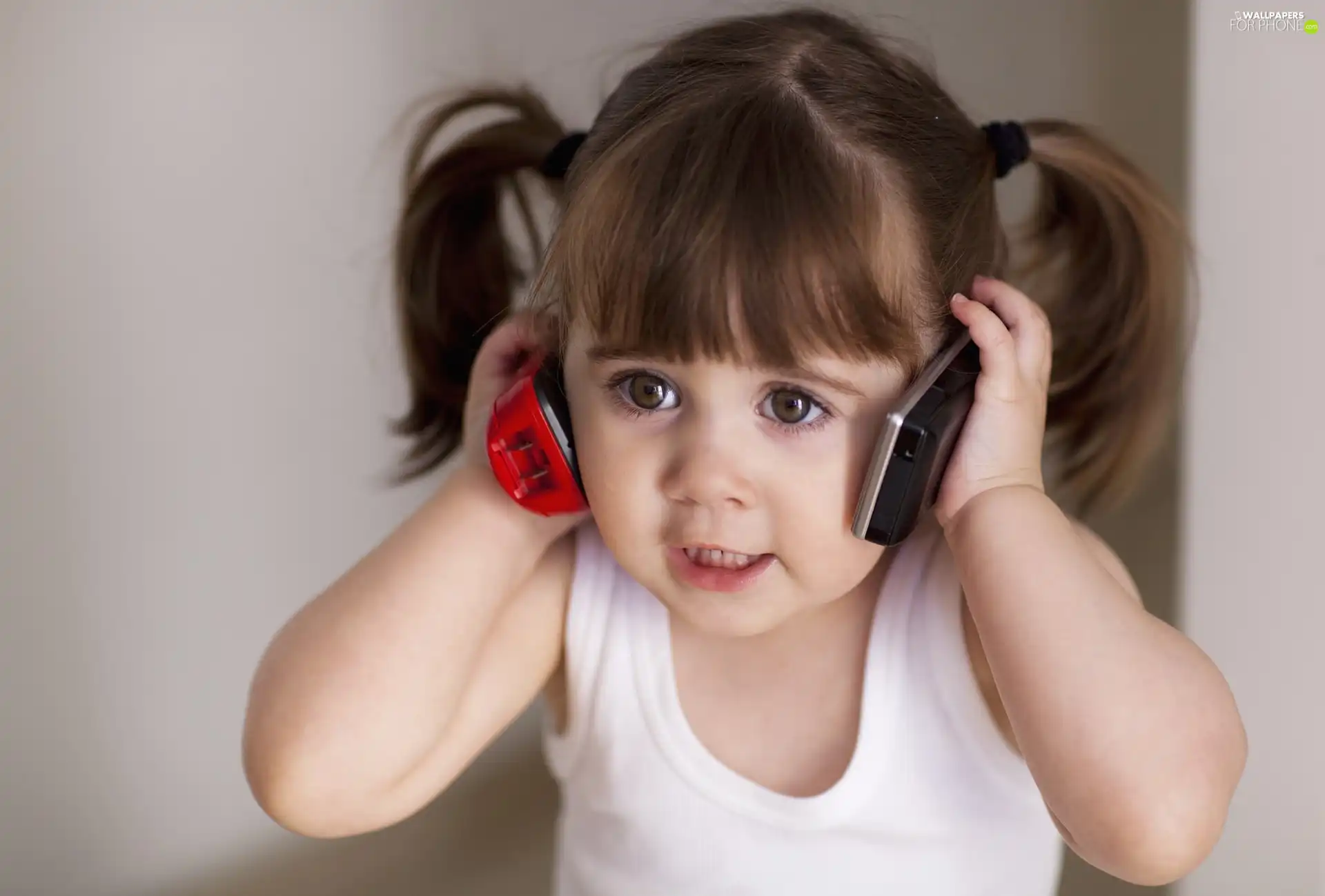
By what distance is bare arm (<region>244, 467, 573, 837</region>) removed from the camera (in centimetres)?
72

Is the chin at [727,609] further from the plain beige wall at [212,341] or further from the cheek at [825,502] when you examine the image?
the plain beige wall at [212,341]

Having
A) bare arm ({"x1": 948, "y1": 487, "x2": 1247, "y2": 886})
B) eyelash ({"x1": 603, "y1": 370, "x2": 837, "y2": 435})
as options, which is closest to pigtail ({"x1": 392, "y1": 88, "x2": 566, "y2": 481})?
eyelash ({"x1": 603, "y1": 370, "x2": 837, "y2": 435})

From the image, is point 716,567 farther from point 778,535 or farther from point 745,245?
point 745,245

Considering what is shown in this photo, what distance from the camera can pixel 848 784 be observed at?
760mm

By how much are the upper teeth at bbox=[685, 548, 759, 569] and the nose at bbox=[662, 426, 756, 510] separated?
40 millimetres

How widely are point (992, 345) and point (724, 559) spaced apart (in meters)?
0.18

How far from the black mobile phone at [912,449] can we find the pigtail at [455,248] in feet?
1.12

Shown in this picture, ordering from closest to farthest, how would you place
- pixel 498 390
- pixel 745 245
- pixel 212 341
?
1. pixel 745 245
2. pixel 498 390
3. pixel 212 341

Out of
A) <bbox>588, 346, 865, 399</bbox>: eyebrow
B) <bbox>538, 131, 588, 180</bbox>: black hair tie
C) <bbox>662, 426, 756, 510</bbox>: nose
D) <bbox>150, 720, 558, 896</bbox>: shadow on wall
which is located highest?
<bbox>538, 131, 588, 180</bbox>: black hair tie

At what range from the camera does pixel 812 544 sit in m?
0.67

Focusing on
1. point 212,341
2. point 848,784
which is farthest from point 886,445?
point 212,341

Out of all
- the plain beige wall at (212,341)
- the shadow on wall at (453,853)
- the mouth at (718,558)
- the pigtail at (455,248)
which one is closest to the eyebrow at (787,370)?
the mouth at (718,558)

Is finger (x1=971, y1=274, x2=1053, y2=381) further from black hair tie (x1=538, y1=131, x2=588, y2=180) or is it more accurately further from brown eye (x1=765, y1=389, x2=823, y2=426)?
black hair tie (x1=538, y1=131, x2=588, y2=180)

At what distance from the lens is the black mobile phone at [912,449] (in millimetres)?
637
